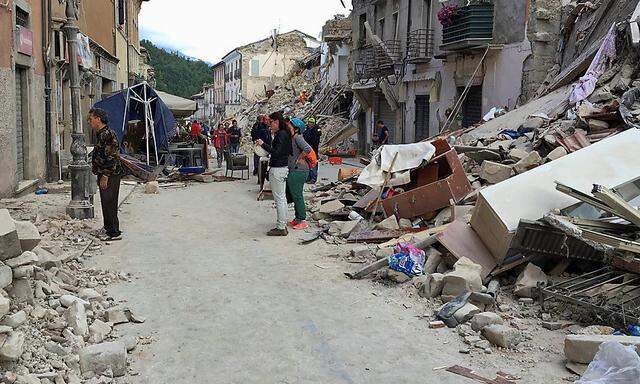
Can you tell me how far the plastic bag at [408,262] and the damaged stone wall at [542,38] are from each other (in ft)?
34.6

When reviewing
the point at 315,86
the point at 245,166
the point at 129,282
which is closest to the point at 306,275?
the point at 129,282

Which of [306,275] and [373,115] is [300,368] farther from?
[373,115]

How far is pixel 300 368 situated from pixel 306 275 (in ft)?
8.54

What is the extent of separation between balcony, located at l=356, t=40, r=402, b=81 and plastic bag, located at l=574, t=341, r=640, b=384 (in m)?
22.2

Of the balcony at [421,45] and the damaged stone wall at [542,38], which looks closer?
the damaged stone wall at [542,38]

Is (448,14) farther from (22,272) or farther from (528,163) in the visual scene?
(22,272)

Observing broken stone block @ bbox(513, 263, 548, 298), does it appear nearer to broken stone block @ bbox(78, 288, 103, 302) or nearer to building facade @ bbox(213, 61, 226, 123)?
broken stone block @ bbox(78, 288, 103, 302)

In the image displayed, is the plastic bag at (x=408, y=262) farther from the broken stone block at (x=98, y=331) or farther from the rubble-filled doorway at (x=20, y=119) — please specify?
the rubble-filled doorway at (x=20, y=119)

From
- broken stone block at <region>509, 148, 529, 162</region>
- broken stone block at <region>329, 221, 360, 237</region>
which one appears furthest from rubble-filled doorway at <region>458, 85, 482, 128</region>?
broken stone block at <region>329, 221, 360, 237</region>

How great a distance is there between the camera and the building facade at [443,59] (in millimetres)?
16656

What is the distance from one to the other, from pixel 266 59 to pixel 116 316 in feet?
206

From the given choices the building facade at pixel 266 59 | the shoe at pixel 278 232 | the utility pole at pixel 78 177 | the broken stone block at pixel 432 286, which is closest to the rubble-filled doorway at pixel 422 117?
the shoe at pixel 278 232

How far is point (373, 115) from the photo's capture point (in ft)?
95.7

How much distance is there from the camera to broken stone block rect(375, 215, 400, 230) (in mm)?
9055
